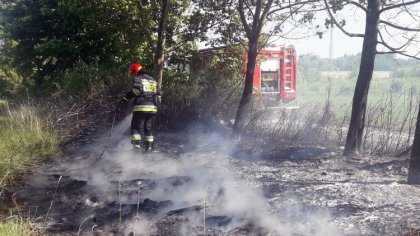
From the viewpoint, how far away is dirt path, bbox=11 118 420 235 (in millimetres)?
4355

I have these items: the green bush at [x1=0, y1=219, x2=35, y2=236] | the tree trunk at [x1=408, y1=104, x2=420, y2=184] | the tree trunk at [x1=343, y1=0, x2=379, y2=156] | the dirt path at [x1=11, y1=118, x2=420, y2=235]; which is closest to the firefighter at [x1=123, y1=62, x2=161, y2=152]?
the dirt path at [x1=11, y1=118, x2=420, y2=235]

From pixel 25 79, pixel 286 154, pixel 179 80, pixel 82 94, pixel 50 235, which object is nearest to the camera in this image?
pixel 50 235

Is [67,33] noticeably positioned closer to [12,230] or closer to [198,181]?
[198,181]

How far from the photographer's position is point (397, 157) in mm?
7566

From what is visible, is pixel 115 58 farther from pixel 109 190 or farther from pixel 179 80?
pixel 109 190

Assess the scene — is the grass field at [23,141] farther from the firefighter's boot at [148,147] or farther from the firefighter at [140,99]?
the firefighter's boot at [148,147]

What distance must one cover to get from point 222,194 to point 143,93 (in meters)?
3.27

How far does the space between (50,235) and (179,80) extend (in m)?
7.06

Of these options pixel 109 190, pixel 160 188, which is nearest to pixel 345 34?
pixel 160 188

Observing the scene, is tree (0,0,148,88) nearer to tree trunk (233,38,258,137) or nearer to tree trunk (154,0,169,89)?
tree trunk (154,0,169,89)

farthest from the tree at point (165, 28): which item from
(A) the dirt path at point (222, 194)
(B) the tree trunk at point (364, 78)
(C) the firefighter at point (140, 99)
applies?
(B) the tree trunk at point (364, 78)

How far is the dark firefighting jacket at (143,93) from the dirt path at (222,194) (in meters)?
0.98

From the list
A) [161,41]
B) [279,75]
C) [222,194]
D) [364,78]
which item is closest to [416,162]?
[364,78]

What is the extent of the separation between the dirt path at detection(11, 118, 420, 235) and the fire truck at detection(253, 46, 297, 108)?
20.7 feet
